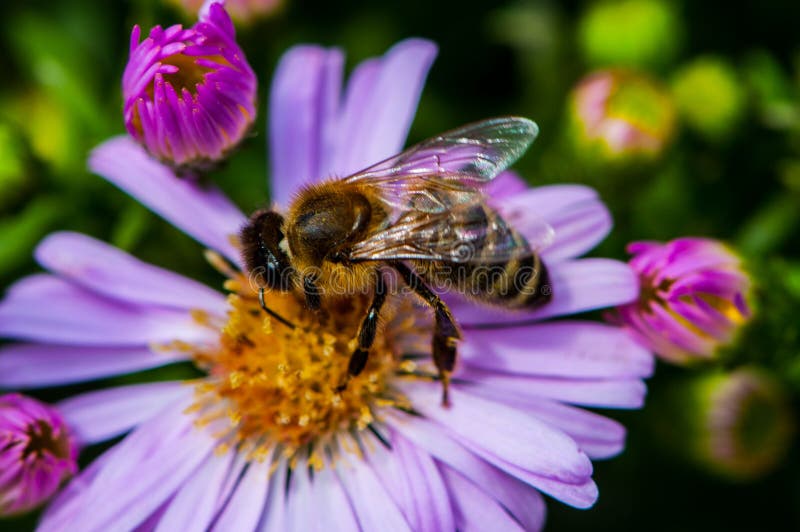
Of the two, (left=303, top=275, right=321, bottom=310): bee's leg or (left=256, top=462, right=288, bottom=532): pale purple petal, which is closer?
(left=303, top=275, right=321, bottom=310): bee's leg

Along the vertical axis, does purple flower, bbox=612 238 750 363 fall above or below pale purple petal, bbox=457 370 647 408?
above

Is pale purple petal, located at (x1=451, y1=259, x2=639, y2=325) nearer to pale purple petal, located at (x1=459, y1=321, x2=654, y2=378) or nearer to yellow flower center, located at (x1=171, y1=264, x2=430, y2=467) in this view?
pale purple petal, located at (x1=459, y1=321, x2=654, y2=378)

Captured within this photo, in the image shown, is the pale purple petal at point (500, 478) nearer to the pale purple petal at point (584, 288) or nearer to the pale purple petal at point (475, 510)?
the pale purple petal at point (475, 510)

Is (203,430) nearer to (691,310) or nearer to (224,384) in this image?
(224,384)

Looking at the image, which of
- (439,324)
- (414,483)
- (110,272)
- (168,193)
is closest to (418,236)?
(439,324)

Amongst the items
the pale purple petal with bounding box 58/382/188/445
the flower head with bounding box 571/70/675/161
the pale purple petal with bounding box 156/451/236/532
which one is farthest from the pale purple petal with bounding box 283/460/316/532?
the flower head with bounding box 571/70/675/161

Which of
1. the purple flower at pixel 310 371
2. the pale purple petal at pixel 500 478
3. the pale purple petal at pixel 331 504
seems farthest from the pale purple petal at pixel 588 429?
the pale purple petal at pixel 331 504

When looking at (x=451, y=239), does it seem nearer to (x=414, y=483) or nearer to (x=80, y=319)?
(x=414, y=483)
